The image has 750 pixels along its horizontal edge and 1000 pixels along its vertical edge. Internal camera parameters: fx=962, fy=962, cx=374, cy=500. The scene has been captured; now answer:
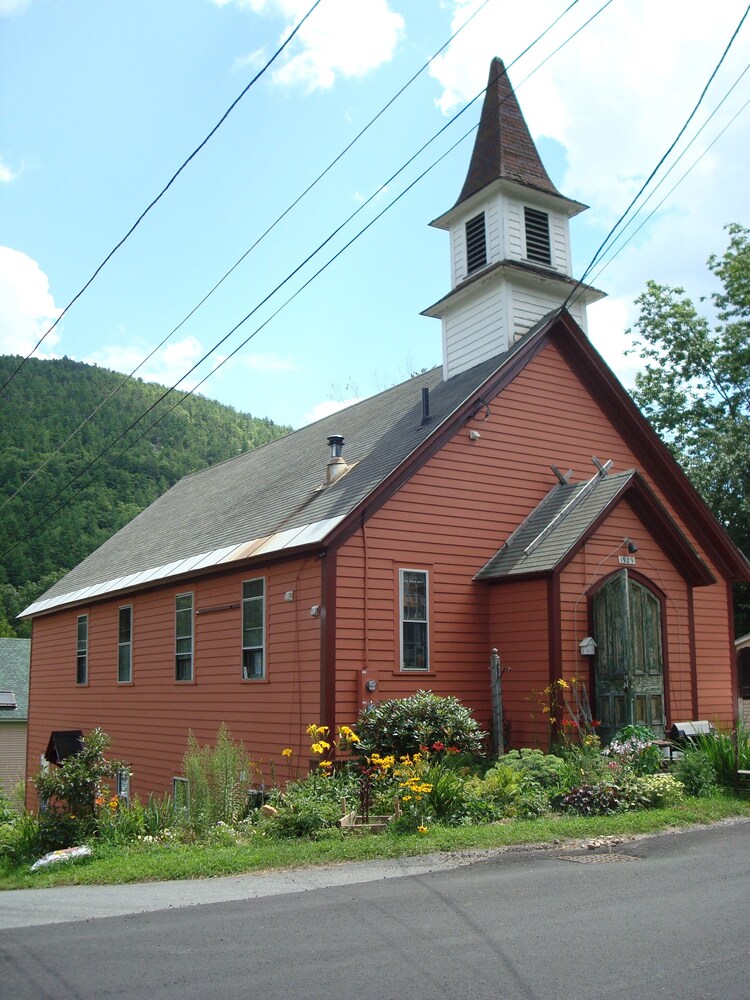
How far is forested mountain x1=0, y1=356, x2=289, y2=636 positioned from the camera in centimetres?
5081

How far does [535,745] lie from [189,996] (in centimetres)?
1009

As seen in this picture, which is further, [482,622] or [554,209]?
[554,209]

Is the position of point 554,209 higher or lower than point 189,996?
higher

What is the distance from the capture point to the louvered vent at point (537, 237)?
64.0 feet

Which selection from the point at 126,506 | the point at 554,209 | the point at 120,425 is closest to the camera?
the point at 554,209

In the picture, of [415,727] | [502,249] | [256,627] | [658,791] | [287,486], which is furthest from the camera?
[287,486]

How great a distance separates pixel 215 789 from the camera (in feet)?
42.3

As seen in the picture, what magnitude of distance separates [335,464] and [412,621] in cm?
352

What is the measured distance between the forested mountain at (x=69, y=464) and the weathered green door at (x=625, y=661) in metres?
32.8

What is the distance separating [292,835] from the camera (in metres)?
10.8

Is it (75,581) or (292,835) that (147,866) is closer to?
(292,835)

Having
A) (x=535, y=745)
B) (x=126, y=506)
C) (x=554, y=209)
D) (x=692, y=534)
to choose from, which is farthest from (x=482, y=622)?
(x=126, y=506)

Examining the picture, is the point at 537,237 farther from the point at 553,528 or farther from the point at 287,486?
the point at 287,486

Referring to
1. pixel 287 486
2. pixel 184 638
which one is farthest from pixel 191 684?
pixel 287 486
